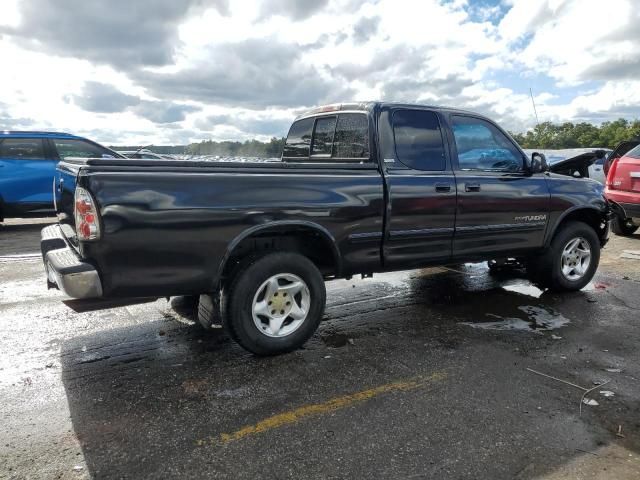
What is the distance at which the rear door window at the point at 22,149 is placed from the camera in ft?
29.3

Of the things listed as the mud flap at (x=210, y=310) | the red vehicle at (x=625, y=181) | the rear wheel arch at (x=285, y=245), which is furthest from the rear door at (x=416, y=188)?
the red vehicle at (x=625, y=181)

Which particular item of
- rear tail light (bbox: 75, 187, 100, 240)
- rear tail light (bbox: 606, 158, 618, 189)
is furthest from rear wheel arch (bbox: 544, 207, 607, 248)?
rear tail light (bbox: 75, 187, 100, 240)

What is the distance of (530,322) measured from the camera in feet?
15.2

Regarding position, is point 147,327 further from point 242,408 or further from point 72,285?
point 242,408

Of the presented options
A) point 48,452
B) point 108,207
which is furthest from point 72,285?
point 48,452

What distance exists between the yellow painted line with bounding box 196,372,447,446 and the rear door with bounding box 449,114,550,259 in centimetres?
171

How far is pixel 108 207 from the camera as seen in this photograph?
302cm

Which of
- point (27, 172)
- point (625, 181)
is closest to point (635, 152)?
point (625, 181)

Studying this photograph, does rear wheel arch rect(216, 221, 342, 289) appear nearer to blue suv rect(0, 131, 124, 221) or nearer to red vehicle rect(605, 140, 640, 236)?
red vehicle rect(605, 140, 640, 236)

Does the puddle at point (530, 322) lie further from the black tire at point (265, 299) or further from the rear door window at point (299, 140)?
the rear door window at point (299, 140)

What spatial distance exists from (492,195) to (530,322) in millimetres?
1242

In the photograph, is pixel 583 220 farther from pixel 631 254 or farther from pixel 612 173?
pixel 612 173

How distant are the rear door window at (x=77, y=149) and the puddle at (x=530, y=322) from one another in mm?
7621

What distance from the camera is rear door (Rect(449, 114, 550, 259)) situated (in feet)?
15.3
